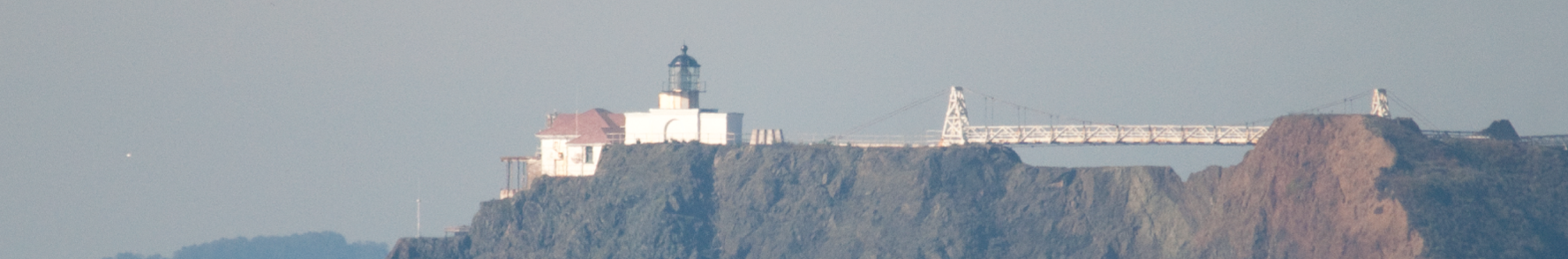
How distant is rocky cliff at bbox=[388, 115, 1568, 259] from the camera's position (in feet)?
363

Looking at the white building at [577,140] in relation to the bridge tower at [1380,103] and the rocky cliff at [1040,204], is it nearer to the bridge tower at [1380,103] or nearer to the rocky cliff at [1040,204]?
the rocky cliff at [1040,204]

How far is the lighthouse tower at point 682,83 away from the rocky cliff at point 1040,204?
11.5 feet

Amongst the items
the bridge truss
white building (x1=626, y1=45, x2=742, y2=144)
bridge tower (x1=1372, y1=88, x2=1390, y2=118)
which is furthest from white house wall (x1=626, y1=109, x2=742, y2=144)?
bridge tower (x1=1372, y1=88, x2=1390, y2=118)

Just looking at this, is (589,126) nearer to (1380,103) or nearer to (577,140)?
(577,140)

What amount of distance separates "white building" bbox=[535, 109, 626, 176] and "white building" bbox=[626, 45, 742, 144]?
121 centimetres

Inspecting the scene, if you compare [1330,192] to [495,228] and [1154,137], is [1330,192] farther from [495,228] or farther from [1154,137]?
[495,228]

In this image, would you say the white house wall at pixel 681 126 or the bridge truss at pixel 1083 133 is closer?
the bridge truss at pixel 1083 133

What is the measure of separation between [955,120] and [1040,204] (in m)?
6.64

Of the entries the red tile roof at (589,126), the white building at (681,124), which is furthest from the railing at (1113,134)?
the red tile roof at (589,126)

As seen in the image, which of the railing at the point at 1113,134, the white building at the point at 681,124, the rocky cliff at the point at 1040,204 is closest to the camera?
the rocky cliff at the point at 1040,204

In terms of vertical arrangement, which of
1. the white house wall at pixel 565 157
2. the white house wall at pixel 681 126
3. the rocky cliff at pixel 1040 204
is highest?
the white house wall at pixel 681 126

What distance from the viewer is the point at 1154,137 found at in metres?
124

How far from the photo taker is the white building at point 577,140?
13050 cm

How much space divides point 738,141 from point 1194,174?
20489 millimetres
